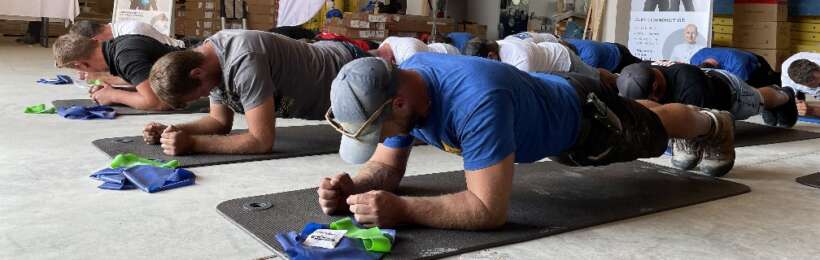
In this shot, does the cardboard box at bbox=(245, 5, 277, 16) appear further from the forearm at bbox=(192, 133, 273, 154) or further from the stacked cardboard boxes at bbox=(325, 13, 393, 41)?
the forearm at bbox=(192, 133, 273, 154)

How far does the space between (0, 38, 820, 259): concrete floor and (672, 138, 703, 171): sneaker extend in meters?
0.21

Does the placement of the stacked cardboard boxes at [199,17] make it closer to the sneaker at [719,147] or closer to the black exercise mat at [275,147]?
the black exercise mat at [275,147]

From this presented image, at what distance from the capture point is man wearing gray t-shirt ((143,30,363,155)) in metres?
2.86

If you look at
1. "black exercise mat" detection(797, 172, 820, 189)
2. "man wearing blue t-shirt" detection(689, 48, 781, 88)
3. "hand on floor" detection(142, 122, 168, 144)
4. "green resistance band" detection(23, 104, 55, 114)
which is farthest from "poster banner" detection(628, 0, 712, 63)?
"green resistance band" detection(23, 104, 55, 114)

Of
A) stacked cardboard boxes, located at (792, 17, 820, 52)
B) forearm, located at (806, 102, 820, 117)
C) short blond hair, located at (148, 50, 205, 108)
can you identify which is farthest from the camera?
stacked cardboard boxes, located at (792, 17, 820, 52)

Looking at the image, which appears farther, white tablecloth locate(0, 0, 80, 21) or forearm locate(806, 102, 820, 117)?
white tablecloth locate(0, 0, 80, 21)

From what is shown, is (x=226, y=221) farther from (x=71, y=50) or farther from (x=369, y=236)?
(x=71, y=50)

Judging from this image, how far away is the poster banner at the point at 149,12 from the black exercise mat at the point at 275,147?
16.7ft

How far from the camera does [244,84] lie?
304 centimetres

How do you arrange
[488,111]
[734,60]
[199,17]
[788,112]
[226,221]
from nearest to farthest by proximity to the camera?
1. [488,111]
2. [226,221]
3. [788,112]
4. [734,60]
5. [199,17]

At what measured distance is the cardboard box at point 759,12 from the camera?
28.1ft

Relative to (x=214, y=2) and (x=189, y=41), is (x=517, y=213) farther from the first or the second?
(x=214, y=2)

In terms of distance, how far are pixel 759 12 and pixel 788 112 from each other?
429cm

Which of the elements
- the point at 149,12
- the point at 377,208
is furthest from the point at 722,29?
the point at 377,208
